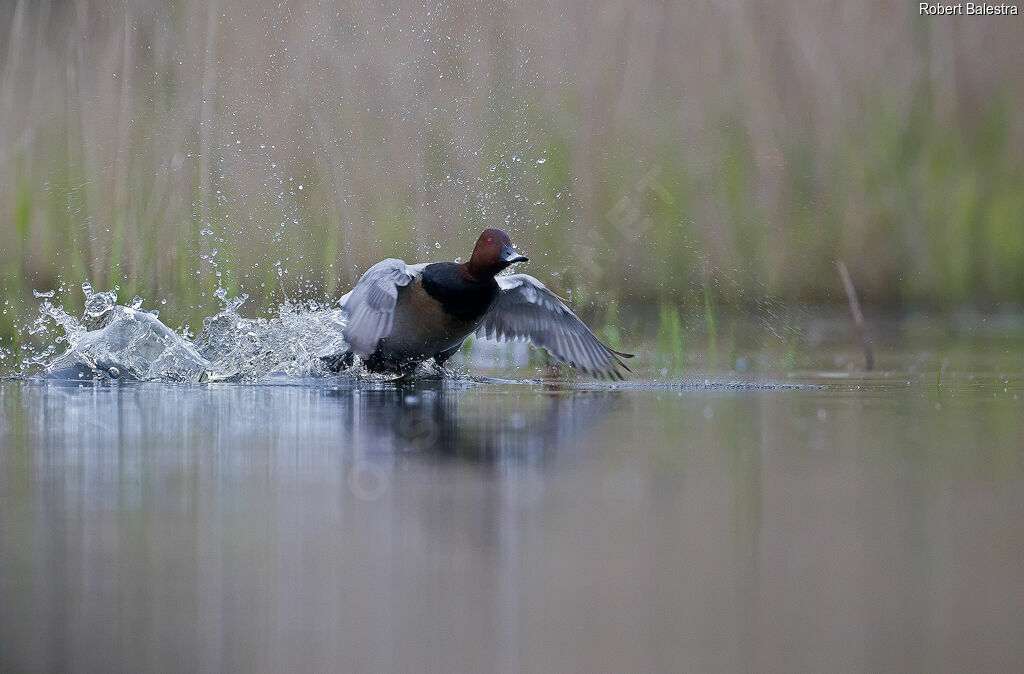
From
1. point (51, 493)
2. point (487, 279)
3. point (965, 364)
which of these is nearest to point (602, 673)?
point (51, 493)

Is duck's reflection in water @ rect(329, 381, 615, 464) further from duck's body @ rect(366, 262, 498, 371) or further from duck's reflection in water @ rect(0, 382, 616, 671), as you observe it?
duck's body @ rect(366, 262, 498, 371)

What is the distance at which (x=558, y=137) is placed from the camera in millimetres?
7449

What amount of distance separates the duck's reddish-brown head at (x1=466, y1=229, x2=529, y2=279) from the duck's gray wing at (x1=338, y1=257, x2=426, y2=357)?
35cm

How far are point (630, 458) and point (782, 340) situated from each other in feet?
12.8

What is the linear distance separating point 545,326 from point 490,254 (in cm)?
94

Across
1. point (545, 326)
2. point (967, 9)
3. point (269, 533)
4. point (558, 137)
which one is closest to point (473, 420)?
point (269, 533)

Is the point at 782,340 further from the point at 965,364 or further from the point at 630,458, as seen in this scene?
the point at 630,458

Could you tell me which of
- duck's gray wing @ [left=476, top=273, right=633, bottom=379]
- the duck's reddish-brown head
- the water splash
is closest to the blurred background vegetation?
duck's gray wing @ [left=476, top=273, right=633, bottom=379]

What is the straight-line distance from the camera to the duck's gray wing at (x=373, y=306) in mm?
5816

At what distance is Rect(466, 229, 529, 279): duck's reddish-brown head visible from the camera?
243 inches

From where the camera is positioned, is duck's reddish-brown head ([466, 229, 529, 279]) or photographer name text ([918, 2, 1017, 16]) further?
photographer name text ([918, 2, 1017, 16])

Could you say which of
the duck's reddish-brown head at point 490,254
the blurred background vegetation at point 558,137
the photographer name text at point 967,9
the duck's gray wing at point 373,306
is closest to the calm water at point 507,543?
the duck's gray wing at point 373,306

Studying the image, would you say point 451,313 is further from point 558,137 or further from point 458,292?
point 558,137

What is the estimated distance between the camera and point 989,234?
295 inches
